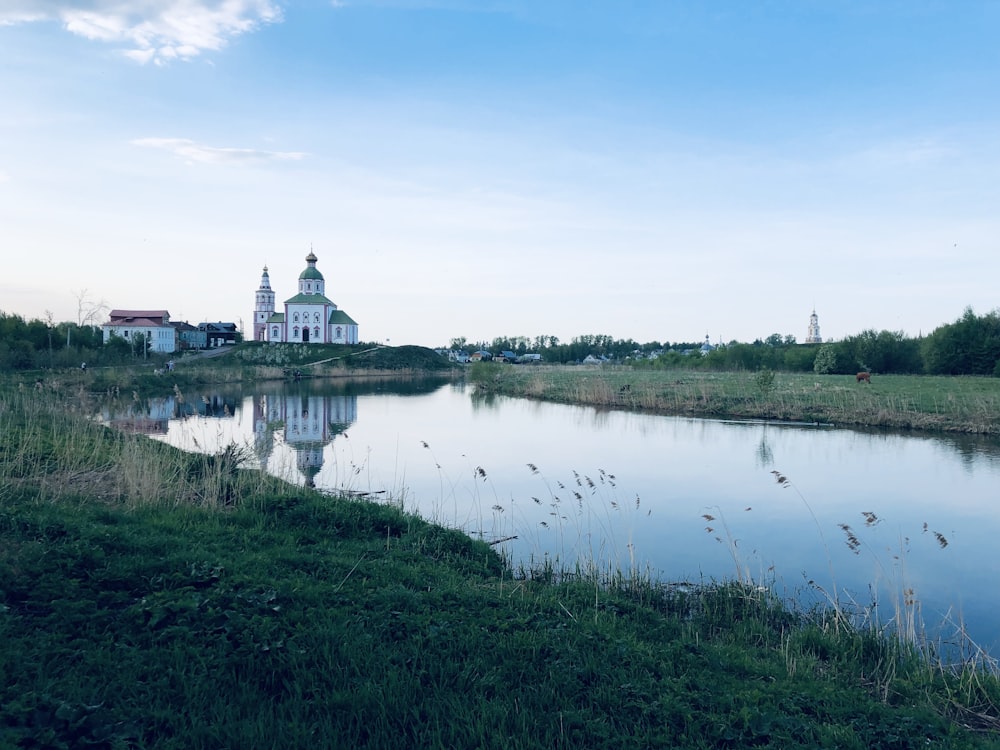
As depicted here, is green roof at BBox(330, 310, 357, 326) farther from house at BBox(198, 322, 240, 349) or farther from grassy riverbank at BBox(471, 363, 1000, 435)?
grassy riverbank at BBox(471, 363, 1000, 435)

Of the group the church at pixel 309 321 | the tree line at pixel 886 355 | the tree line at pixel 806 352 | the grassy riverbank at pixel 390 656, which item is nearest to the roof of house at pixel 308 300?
the church at pixel 309 321

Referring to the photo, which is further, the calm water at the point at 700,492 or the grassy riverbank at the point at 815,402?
the grassy riverbank at the point at 815,402

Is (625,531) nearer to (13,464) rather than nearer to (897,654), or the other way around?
(897,654)

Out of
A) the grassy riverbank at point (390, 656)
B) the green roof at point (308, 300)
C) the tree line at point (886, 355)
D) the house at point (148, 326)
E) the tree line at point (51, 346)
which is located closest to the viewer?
the grassy riverbank at point (390, 656)

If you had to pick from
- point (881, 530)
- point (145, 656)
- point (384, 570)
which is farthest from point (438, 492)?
point (145, 656)

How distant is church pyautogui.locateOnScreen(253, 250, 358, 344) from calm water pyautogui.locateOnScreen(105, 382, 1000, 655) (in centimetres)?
6189

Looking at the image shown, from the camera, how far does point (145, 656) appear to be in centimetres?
398

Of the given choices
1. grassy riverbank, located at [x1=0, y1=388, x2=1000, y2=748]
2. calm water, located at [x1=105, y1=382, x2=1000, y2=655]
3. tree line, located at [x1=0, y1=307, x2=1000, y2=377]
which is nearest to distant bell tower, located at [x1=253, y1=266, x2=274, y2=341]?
tree line, located at [x1=0, y1=307, x2=1000, y2=377]

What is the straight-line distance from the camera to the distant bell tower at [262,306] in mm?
90438

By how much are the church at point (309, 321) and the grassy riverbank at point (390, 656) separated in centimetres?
7941

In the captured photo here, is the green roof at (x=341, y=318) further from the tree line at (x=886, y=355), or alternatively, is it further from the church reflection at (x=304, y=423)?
the church reflection at (x=304, y=423)

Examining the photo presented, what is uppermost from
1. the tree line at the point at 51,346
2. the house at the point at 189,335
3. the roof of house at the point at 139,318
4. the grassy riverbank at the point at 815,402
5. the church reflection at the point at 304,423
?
the roof of house at the point at 139,318

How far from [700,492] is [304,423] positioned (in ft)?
49.7

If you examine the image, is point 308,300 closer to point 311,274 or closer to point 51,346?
A: point 311,274
